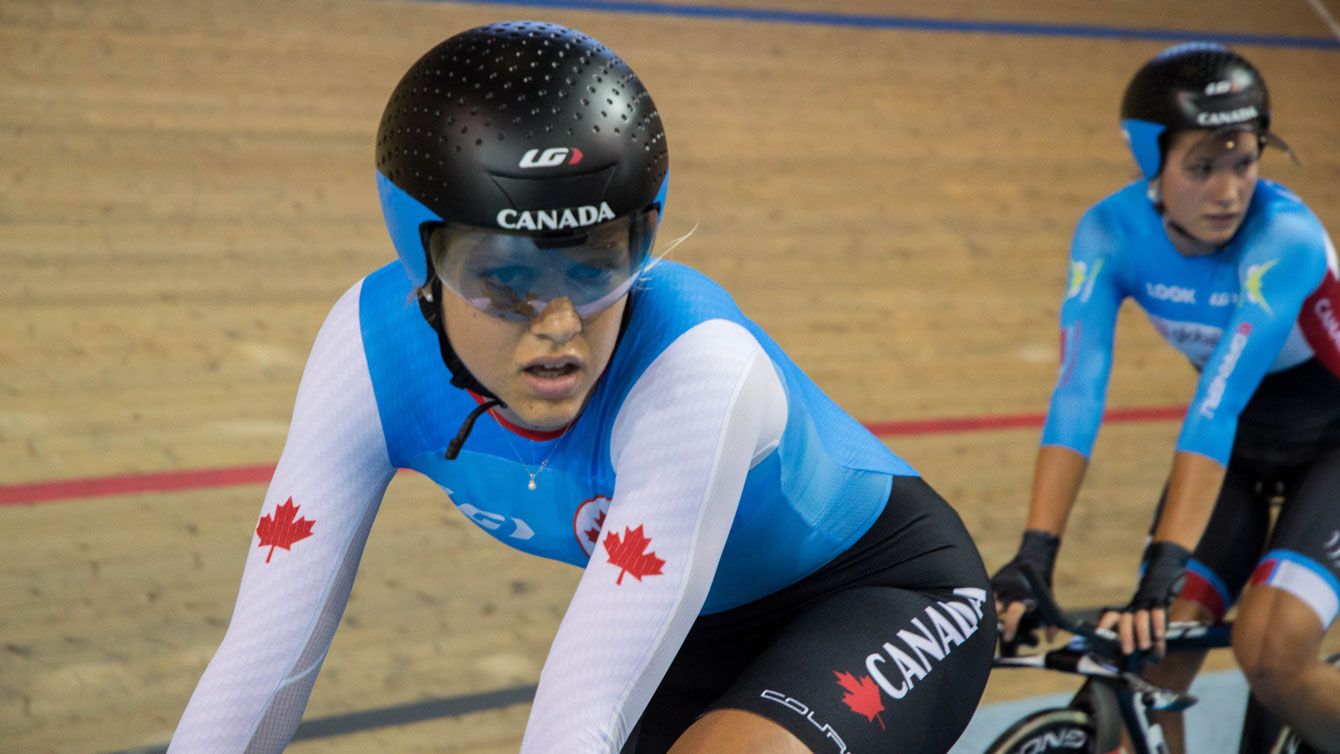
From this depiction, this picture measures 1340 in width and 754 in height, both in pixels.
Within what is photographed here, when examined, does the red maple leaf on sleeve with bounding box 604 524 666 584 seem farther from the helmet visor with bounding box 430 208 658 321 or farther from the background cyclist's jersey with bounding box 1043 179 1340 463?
the background cyclist's jersey with bounding box 1043 179 1340 463

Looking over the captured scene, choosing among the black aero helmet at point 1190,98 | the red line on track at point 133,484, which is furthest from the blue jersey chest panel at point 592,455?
the red line on track at point 133,484

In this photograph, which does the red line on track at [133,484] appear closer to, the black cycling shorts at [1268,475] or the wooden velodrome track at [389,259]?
the wooden velodrome track at [389,259]

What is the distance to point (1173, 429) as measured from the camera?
4.72 metres

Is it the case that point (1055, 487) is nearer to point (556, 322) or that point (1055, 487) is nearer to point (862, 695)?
point (862, 695)

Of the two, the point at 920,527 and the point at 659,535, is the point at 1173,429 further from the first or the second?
the point at 659,535

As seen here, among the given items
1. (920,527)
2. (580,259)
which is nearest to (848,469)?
(920,527)

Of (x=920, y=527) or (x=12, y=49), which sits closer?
(x=920, y=527)

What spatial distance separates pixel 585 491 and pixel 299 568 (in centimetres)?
33

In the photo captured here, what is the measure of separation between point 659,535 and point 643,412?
144 mm

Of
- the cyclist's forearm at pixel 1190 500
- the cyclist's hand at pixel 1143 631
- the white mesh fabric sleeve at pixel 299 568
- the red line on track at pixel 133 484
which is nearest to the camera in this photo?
the white mesh fabric sleeve at pixel 299 568

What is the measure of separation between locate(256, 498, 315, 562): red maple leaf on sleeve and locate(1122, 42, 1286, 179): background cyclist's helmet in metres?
1.91

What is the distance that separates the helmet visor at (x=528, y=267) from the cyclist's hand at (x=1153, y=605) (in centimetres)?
131

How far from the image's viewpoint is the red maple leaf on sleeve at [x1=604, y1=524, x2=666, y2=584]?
1249mm

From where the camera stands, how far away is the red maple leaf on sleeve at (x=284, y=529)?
1352 millimetres
